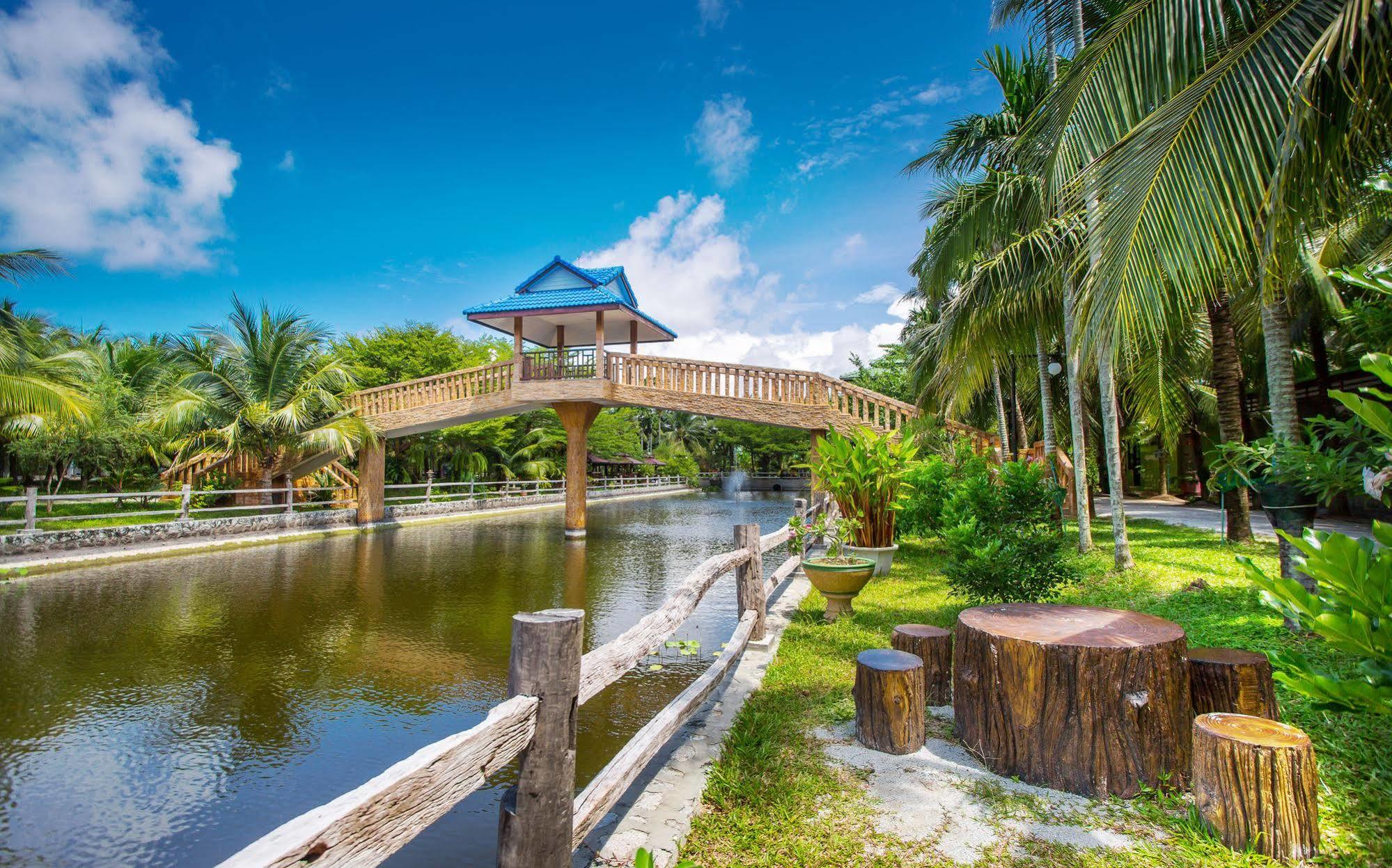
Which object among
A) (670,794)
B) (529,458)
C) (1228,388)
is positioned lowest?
(670,794)

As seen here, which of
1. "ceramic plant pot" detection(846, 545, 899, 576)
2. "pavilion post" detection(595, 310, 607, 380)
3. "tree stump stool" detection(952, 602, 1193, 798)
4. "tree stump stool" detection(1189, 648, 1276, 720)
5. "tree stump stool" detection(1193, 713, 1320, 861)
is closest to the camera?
"tree stump stool" detection(1193, 713, 1320, 861)

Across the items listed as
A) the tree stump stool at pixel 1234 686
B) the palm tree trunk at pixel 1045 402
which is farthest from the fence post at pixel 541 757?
the palm tree trunk at pixel 1045 402

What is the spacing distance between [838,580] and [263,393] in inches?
588

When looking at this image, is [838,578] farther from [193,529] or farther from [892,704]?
[193,529]

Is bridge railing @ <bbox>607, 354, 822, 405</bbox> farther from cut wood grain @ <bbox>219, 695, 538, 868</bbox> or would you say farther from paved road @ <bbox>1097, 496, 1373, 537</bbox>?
cut wood grain @ <bbox>219, 695, 538, 868</bbox>

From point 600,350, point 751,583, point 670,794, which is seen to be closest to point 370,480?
point 600,350

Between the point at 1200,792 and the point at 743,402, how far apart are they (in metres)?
12.3

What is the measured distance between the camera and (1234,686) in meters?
3.09

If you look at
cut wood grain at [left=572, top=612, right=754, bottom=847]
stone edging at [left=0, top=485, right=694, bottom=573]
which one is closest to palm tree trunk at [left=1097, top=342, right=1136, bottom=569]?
cut wood grain at [left=572, top=612, right=754, bottom=847]

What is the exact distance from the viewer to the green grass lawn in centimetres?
257

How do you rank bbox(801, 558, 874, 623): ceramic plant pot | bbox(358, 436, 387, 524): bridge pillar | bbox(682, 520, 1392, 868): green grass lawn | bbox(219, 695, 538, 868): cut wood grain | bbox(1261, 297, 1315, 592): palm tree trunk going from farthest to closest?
bbox(358, 436, 387, 524): bridge pillar
bbox(801, 558, 874, 623): ceramic plant pot
bbox(1261, 297, 1315, 592): palm tree trunk
bbox(682, 520, 1392, 868): green grass lawn
bbox(219, 695, 538, 868): cut wood grain

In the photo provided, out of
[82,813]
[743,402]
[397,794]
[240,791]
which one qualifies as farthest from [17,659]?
[743,402]

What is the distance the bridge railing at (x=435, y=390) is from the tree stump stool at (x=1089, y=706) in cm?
1441

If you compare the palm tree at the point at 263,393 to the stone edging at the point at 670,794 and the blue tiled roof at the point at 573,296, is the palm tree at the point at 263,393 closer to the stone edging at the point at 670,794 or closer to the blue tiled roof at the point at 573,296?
the blue tiled roof at the point at 573,296
